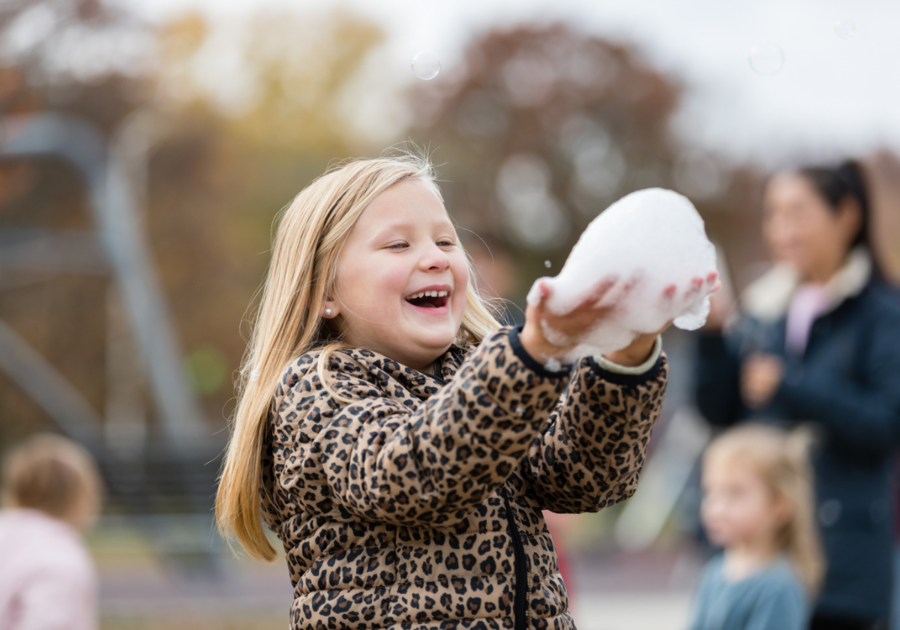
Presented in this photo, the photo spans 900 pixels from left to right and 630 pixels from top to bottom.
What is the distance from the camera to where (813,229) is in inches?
159

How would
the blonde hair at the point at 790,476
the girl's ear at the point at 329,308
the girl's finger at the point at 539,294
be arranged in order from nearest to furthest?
the girl's finger at the point at 539,294 → the girl's ear at the point at 329,308 → the blonde hair at the point at 790,476

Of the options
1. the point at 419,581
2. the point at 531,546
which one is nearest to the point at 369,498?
the point at 419,581

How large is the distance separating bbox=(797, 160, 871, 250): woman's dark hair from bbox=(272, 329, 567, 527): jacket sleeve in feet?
8.85

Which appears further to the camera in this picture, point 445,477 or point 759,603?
point 759,603

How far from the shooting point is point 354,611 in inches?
70.6

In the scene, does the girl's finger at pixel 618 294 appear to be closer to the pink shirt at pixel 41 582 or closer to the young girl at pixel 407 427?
the young girl at pixel 407 427

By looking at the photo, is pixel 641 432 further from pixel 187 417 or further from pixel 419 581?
pixel 187 417

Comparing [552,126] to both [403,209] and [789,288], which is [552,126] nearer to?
[789,288]

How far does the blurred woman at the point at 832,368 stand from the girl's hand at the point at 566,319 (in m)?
2.39

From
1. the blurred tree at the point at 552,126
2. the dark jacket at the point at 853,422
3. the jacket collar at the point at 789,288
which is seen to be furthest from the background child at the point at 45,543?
the blurred tree at the point at 552,126

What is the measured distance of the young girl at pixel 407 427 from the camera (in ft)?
5.33

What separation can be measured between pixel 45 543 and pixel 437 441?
3118 millimetres

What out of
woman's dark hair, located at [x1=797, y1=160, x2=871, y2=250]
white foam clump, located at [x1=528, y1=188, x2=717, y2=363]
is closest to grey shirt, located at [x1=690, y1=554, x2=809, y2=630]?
woman's dark hair, located at [x1=797, y1=160, x2=871, y2=250]

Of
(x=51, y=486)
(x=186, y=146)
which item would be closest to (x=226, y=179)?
(x=186, y=146)
